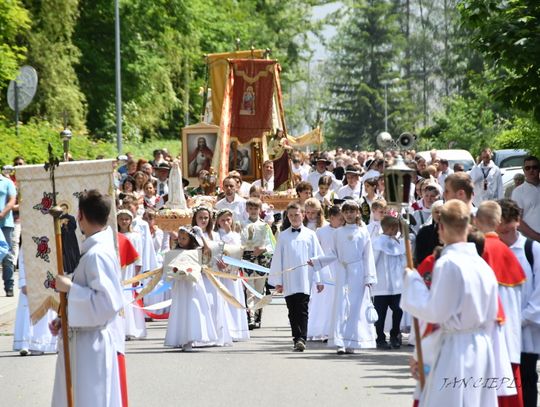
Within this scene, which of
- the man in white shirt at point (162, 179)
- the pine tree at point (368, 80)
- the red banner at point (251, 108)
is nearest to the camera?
the man in white shirt at point (162, 179)

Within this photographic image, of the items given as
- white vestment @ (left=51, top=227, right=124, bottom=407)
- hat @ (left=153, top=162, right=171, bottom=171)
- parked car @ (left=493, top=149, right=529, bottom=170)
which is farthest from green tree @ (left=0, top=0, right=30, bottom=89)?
white vestment @ (left=51, top=227, right=124, bottom=407)

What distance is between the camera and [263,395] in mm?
12180

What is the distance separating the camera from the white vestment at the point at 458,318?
7.75 metres

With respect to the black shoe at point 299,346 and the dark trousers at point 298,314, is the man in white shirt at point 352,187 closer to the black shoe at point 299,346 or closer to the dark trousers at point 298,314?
the dark trousers at point 298,314

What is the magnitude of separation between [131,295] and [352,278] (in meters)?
3.32

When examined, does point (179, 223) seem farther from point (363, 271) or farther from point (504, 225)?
point (504, 225)

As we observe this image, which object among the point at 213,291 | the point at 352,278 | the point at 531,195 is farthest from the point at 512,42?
the point at 213,291

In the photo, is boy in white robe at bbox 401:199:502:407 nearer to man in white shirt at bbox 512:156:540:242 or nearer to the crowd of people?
the crowd of people

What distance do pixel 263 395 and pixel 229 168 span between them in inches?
677

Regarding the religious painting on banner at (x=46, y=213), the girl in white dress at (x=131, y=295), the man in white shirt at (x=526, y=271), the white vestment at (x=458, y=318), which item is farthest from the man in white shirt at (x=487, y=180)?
the white vestment at (x=458, y=318)

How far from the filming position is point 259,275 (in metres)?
18.9

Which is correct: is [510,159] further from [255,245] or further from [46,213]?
[46,213]

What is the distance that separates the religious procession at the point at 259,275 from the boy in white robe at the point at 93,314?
1cm

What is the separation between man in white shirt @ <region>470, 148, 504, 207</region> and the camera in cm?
2455
